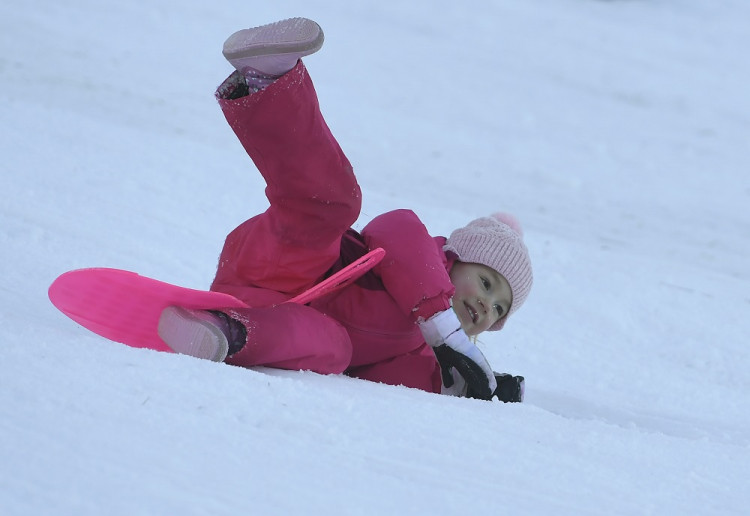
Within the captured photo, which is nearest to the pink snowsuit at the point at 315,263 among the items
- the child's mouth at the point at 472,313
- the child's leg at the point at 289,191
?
the child's leg at the point at 289,191

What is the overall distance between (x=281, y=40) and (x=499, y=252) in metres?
0.94

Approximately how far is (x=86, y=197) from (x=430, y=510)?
2.43m

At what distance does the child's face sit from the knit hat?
0.02 metres

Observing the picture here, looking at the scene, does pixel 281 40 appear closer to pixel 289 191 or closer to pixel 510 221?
pixel 289 191

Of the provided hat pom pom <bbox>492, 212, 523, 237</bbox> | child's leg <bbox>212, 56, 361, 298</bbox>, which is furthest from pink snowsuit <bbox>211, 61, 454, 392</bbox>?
hat pom pom <bbox>492, 212, 523, 237</bbox>

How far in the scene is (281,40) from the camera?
1.68 metres

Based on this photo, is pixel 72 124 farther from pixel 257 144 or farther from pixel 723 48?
pixel 723 48

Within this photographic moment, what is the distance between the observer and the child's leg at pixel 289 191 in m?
1.78

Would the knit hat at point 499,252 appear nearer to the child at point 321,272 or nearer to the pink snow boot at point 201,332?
the child at point 321,272

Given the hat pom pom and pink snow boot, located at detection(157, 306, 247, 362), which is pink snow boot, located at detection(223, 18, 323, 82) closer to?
pink snow boot, located at detection(157, 306, 247, 362)

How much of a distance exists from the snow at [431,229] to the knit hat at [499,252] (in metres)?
0.43

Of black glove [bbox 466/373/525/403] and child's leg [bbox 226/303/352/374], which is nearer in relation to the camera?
child's leg [bbox 226/303/352/374]

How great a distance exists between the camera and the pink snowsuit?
1807 millimetres

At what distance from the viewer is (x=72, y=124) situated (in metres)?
4.20
